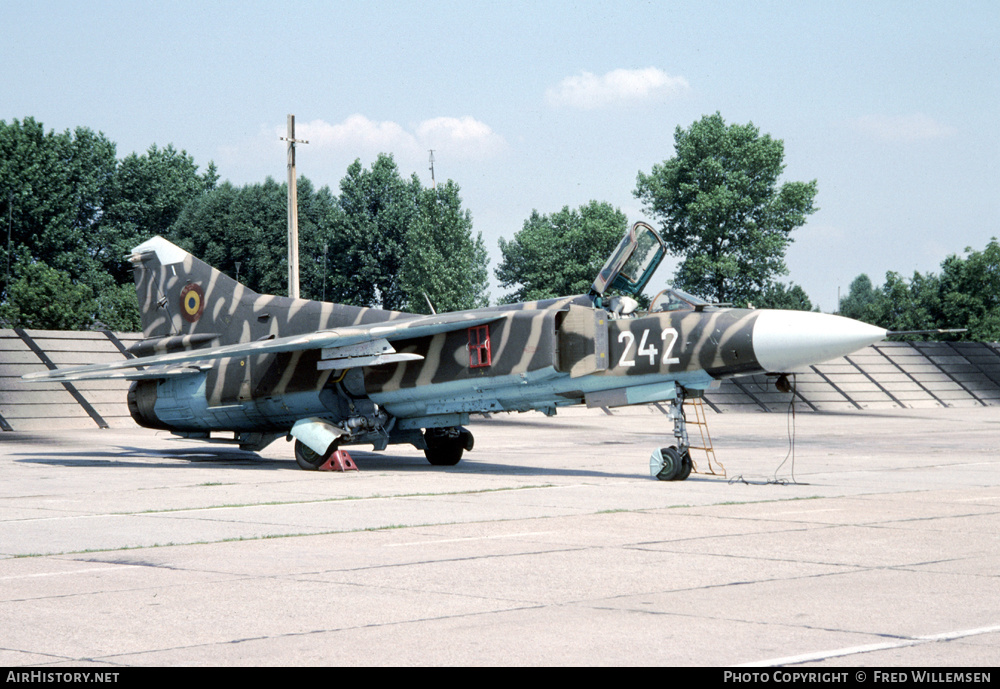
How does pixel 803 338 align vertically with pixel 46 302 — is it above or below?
below

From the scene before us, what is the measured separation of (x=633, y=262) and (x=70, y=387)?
19.6 metres

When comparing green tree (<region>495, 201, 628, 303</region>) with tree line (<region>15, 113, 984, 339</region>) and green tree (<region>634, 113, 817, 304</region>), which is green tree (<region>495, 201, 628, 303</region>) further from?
green tree (<region>634, 113, 817, 304</region>)

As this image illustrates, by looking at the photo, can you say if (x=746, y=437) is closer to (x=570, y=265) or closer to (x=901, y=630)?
(x=901, y=630)

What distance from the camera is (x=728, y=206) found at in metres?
75.1

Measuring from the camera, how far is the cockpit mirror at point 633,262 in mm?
17734

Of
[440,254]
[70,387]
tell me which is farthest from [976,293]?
[70,387]

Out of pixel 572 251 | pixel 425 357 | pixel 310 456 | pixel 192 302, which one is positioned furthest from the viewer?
pixel 572 251

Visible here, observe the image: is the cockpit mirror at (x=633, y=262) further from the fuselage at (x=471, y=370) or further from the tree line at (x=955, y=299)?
the tree line at (x=955, y=299)

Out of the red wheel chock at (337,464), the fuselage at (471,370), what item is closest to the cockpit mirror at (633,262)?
the fuselage at (471,370)

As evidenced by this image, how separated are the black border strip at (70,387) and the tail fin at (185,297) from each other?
9358 millimetres

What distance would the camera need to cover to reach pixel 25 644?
6.04 meters

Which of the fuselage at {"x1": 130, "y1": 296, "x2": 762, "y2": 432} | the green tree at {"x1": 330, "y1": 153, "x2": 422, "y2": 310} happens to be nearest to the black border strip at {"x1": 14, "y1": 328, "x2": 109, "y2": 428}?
the fuselage at {"x1": 130, "y1": 296, "x2": 762, "y2": 432}

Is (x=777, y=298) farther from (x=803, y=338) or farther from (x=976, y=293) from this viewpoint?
(x=803, y=338)

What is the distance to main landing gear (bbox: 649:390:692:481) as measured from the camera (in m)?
16.6
